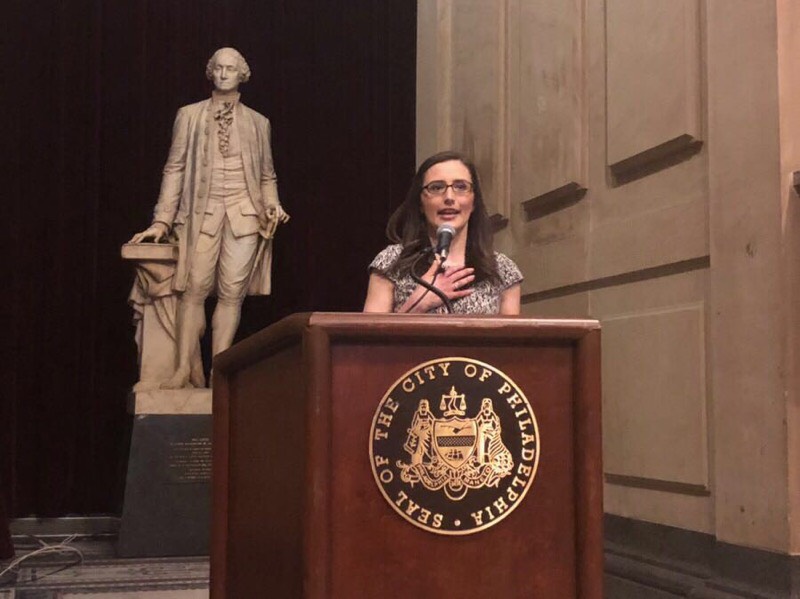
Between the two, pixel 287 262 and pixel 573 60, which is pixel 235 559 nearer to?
pixel 573 60

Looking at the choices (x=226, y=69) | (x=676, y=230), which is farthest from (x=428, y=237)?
(x=226, y=69)

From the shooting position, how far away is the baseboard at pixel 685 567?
213cm

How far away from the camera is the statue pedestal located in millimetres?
3766

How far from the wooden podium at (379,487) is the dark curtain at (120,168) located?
356cm

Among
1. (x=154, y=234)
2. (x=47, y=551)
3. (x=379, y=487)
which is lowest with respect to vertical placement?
(x=47, y=551)

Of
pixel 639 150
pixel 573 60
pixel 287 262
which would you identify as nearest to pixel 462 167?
pixel 639 150

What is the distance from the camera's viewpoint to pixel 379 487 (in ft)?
3.77

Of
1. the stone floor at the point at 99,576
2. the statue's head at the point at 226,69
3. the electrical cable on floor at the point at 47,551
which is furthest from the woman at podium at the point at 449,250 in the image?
the statue's head at the point at 226,69

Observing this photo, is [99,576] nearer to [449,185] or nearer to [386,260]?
[386,260]

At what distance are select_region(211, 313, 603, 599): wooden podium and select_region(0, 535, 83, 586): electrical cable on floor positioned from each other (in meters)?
2.39

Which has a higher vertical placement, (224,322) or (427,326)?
(224,322)

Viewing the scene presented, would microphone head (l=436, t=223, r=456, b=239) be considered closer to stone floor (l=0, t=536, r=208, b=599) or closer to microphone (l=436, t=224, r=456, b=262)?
microphone (l=436, t=224, r=456, b=262)

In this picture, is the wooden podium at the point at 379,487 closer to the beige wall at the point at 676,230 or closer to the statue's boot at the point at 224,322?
the beige wall at the point at 676,230

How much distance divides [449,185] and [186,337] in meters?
2.43
